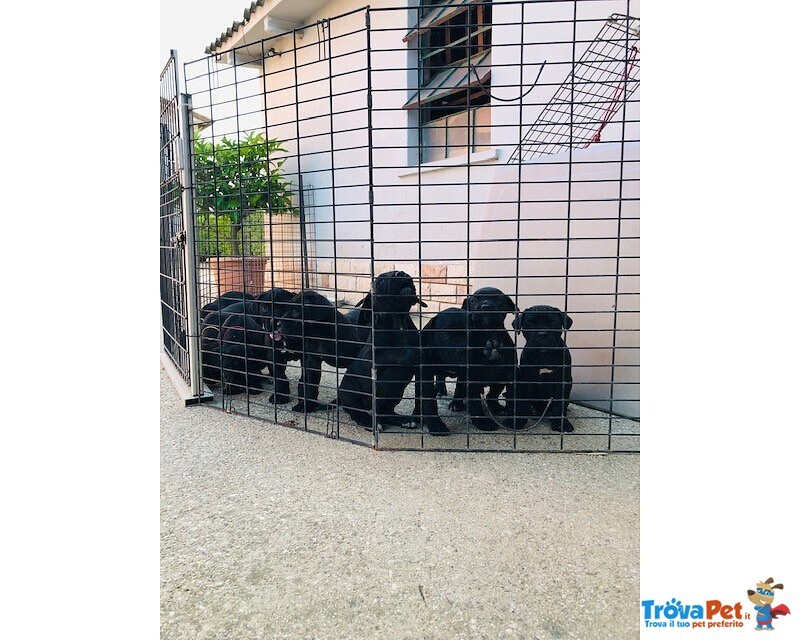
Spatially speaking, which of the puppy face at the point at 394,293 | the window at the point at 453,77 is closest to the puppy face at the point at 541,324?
the puppy face at the point at 394,293

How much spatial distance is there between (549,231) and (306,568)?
2.71 m

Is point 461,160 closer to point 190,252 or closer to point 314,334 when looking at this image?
point 314,334

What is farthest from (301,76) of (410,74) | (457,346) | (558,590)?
(558,590)

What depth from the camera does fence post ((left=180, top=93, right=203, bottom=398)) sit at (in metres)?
3.83

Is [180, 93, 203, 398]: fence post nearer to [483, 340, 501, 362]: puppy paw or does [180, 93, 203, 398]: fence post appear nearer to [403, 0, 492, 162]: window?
[483, 340, 501, 362]: puppy paw

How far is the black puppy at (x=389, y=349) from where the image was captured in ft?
10.6

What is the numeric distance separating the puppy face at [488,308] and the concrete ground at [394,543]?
0.74 meters

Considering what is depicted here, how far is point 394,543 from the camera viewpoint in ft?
7.25
